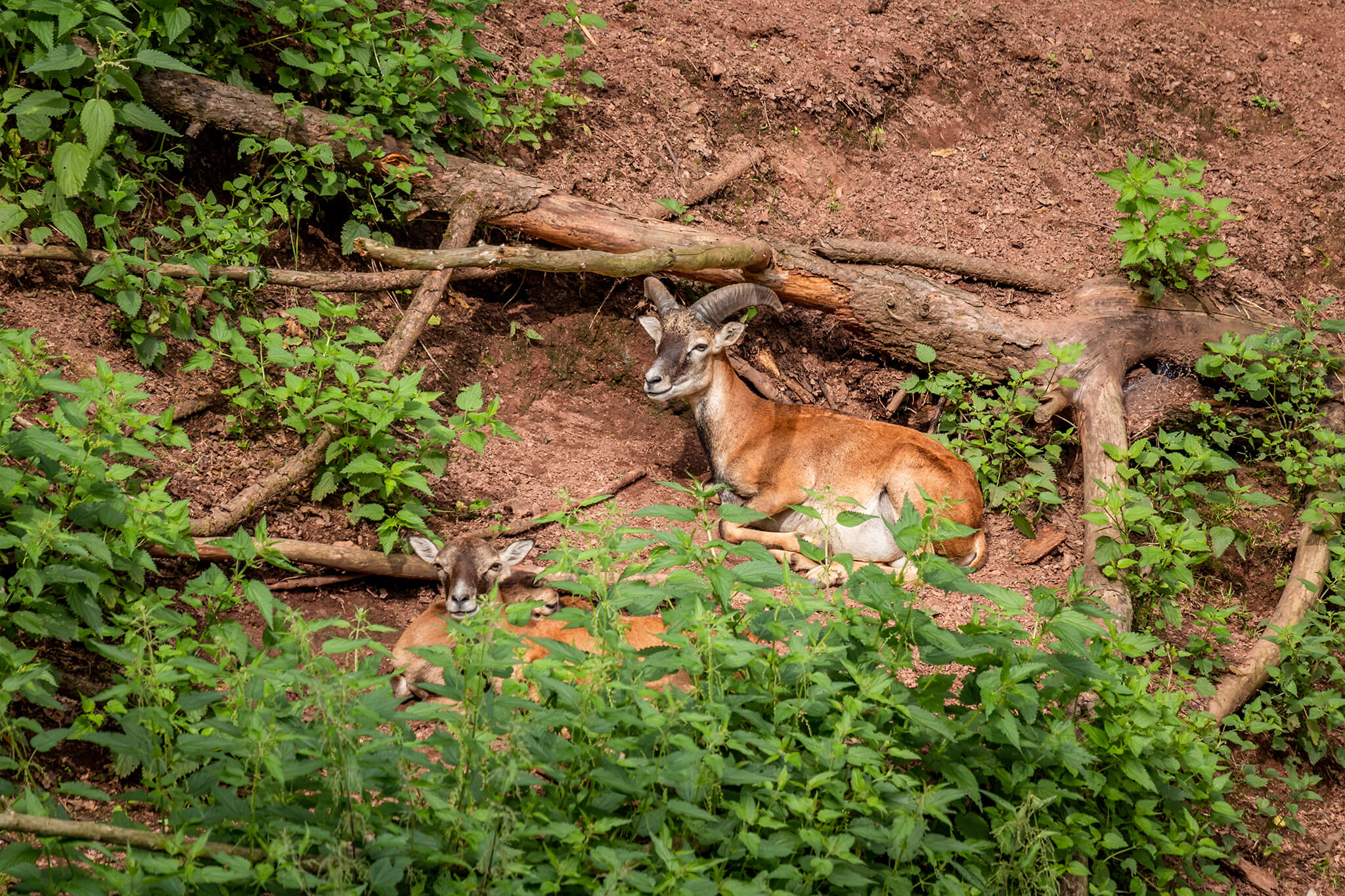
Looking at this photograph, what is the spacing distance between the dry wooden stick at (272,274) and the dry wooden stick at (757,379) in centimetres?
268

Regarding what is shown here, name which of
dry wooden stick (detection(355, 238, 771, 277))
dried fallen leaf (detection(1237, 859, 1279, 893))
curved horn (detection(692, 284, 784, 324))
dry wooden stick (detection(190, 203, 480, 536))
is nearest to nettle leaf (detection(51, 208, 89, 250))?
dry wooden stick (detection(355, 238, 771, 277))

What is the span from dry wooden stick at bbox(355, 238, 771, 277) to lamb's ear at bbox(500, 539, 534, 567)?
5.86 feet

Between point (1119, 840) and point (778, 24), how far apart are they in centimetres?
Answer: 807

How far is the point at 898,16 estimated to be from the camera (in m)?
9.95

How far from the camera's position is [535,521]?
5.41 meters

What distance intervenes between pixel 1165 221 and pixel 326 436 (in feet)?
20.2

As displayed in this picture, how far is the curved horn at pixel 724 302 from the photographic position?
23.8 feet

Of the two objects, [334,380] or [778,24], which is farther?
[778,24]

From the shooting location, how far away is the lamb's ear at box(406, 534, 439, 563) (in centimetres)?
585

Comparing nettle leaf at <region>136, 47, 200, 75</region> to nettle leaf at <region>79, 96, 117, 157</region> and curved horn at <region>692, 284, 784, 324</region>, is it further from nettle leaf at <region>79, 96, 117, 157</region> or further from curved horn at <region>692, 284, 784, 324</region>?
curved horn at <region>692, 284, 784, 324</region>

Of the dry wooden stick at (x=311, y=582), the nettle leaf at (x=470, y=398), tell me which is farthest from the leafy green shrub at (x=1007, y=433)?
the dry wooden stick at (x=311, y=582)

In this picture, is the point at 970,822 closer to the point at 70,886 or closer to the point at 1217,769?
the point at 1217,769

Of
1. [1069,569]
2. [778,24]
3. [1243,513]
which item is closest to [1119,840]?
[1069,569]

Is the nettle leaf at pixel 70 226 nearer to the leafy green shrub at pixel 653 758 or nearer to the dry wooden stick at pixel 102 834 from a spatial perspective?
the leafy green shrub at pixel 653 758
